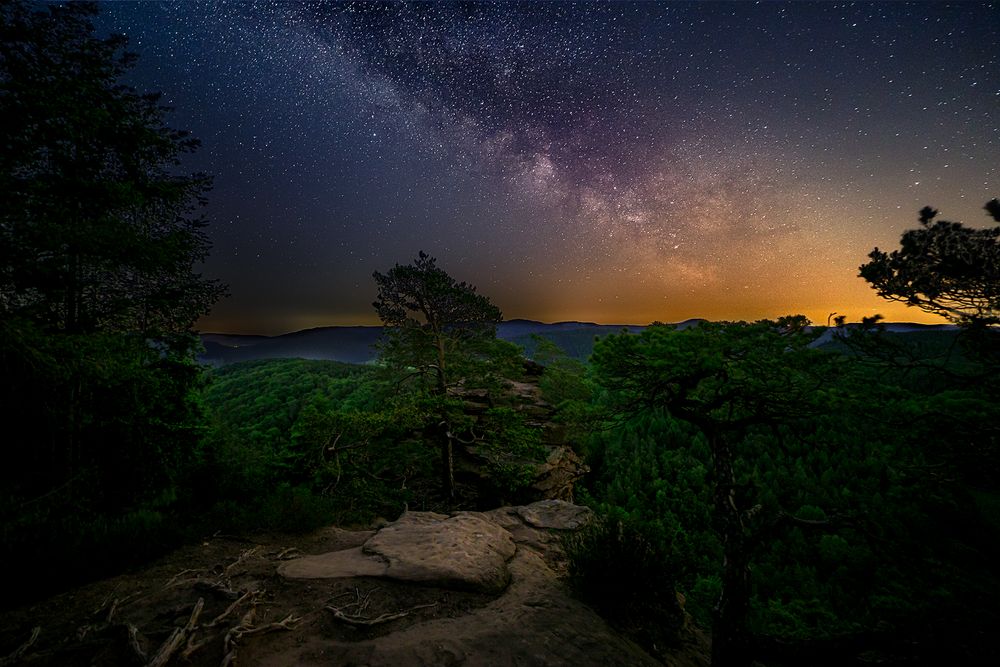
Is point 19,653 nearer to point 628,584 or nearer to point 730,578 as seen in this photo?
point 628,584

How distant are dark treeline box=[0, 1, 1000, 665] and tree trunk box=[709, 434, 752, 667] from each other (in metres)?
0.03

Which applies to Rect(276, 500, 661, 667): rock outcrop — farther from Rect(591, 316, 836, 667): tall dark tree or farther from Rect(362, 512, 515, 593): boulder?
Rect(591, 316, 836, 667): tall dark tree

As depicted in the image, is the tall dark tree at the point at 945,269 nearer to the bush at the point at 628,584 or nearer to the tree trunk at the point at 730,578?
the tree trunk at the point at 730,578

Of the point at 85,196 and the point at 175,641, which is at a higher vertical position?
the point at 85,196

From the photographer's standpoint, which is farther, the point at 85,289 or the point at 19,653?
the point at 85,289

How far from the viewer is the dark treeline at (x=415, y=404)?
4.82 m

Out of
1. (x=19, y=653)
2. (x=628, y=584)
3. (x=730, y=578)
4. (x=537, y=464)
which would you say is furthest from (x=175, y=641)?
(x=537, y=464)

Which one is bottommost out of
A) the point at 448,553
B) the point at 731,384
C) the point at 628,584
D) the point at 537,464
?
the point at 537,464

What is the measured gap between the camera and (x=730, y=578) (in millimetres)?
5434

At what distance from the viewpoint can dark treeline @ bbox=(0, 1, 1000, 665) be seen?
15.8 ft

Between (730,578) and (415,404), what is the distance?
28.8 feet

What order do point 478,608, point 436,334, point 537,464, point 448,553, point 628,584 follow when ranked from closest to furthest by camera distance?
point 478,608 < point 628,584 < point 448,553 < point 436,334 < point 537,464

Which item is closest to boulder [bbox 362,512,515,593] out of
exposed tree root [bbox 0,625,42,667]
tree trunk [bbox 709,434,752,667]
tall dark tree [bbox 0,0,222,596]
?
tree trunk [bbox 709,434,752,667]

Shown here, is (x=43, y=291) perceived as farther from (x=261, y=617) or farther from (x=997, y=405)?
(x=997, y=405)
